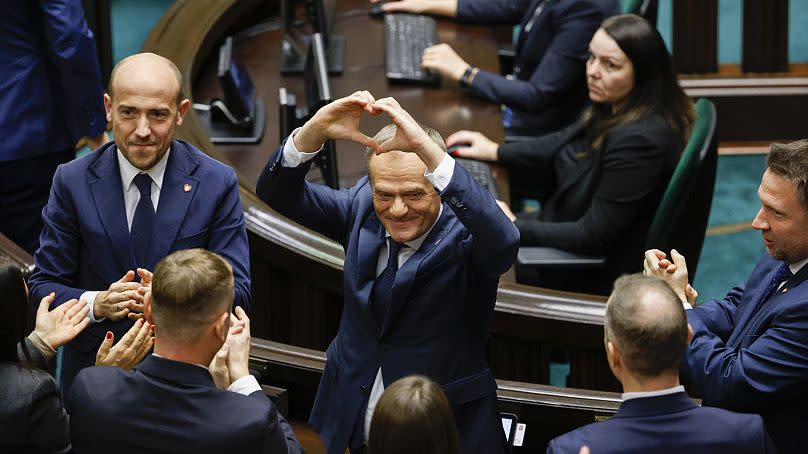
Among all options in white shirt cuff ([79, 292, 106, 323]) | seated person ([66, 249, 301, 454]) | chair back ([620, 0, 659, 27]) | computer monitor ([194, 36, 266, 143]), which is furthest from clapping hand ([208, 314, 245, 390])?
chair back ([620, 0, 659, 27])

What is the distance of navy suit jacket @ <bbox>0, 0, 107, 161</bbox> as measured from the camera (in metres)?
3.24

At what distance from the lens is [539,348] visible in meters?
2.65

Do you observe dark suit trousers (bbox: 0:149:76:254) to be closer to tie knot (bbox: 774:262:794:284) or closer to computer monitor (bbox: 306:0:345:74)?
computer monitor (bbox: 306:0:345:74)

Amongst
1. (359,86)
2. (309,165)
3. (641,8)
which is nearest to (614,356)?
(309,165)

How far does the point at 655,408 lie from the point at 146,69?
1037 mm

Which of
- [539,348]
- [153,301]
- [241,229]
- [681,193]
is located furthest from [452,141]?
[153,301]

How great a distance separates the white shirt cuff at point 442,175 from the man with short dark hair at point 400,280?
2 cm

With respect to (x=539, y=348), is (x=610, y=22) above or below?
above

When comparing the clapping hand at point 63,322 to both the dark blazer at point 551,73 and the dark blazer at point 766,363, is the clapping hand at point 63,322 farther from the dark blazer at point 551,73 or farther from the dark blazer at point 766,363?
the dark blazer at point 551,73

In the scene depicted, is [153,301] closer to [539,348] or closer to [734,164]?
[539,348]

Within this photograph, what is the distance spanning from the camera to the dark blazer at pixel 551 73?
3836mm

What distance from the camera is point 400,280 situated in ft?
6.69

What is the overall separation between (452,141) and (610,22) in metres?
0.58

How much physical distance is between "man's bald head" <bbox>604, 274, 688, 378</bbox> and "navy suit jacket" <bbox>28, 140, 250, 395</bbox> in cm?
74
